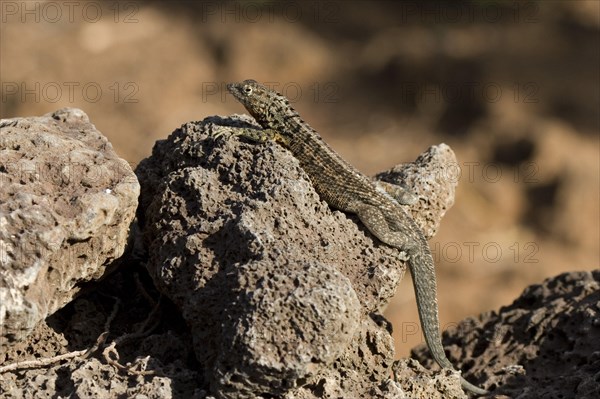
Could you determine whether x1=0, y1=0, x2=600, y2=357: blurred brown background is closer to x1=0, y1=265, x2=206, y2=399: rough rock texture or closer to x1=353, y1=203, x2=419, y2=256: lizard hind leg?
x1=353, y1=203, x2=419, y2=256: lizard hind leg

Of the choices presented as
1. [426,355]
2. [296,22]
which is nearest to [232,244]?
[426,355]

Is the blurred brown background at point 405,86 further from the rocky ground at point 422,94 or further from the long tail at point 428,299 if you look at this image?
the long tail at point 428,299

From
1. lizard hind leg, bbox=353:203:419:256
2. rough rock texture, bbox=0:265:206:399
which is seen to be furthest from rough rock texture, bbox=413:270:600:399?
rough rock texture, bbox=0:265:206:399

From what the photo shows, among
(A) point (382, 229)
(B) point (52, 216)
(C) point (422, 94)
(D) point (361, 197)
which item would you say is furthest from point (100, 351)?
(C) point (422, 94)

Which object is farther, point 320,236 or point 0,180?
point 320,236

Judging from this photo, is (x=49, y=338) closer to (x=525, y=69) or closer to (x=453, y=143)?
(x=453, y=143)

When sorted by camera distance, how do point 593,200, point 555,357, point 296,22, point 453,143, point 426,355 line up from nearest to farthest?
point 555,357 < point 426,355 < point 593,200 < point 453,143 < point 296,22

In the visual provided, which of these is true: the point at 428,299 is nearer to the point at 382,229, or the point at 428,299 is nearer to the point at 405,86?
the point at 382,229

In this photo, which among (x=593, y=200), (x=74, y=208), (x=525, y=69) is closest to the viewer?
(x=74, y=208)
